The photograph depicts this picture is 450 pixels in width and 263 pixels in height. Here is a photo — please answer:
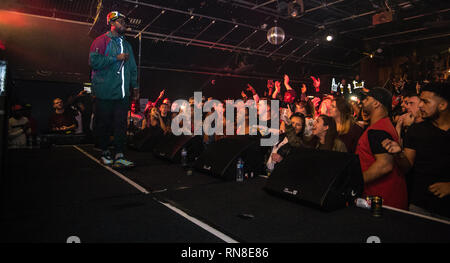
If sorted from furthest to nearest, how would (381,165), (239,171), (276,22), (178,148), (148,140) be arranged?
(276,22) → (148,140) → (178,148) → (239,171) → (381,165)

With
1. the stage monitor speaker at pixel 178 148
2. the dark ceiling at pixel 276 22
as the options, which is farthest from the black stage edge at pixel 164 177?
the dark ceiling at pixel 276 22

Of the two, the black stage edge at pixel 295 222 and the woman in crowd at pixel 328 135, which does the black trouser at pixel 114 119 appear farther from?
the woman in crowd at pixel 328 135

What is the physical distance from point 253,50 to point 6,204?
9102 millimetres

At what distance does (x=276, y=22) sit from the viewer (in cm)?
792

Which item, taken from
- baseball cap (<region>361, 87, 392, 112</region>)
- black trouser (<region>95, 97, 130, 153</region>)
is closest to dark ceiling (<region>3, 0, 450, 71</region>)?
black trouser (<region>95, 97, 130, 153</region>)

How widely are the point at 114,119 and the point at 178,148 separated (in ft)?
2.51

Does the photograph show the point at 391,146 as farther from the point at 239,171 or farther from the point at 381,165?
the point at 239,171

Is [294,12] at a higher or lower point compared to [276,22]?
lower

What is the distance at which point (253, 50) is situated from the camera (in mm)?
9727

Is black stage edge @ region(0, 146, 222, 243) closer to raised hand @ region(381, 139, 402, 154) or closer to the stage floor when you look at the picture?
the stage floor

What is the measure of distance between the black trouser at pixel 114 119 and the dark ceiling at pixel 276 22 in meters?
3.78

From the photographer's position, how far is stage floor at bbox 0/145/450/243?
1.21 meters

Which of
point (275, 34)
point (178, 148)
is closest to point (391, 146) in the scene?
point (178, 148)
